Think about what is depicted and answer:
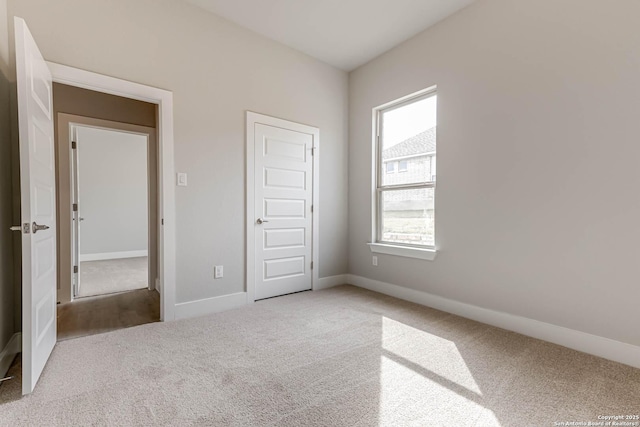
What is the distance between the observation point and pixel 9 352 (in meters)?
1.97

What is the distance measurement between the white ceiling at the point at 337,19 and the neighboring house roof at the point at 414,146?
1.11 metres

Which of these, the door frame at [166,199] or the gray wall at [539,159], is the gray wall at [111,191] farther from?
the gray wall at [539,159]

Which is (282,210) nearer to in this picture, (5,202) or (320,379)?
(320,379)

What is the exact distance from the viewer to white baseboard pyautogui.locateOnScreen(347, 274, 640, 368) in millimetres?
1986

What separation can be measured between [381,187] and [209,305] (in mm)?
2410

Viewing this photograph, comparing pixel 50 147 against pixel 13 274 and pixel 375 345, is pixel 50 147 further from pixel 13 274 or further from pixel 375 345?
pixel 375 345

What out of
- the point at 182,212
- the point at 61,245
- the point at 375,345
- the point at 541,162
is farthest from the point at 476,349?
the point at 61,245

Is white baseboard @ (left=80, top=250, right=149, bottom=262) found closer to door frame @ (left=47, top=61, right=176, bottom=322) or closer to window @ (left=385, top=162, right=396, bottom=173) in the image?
door frame @ (left=47, top=61, right=176, bottom=322)

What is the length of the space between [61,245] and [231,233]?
1996 mm

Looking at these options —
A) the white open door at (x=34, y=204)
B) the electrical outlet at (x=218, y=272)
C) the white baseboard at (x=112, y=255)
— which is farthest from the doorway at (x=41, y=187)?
the white baseboard at (x=112, y=255)

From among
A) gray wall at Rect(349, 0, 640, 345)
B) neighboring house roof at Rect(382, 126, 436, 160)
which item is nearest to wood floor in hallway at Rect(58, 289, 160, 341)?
gray wall at Rect(349, 0, 640, 345)

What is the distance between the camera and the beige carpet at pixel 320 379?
4.76 feet

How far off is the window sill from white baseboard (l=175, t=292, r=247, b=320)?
65.8 inches

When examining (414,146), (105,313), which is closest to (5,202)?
(105,313)
